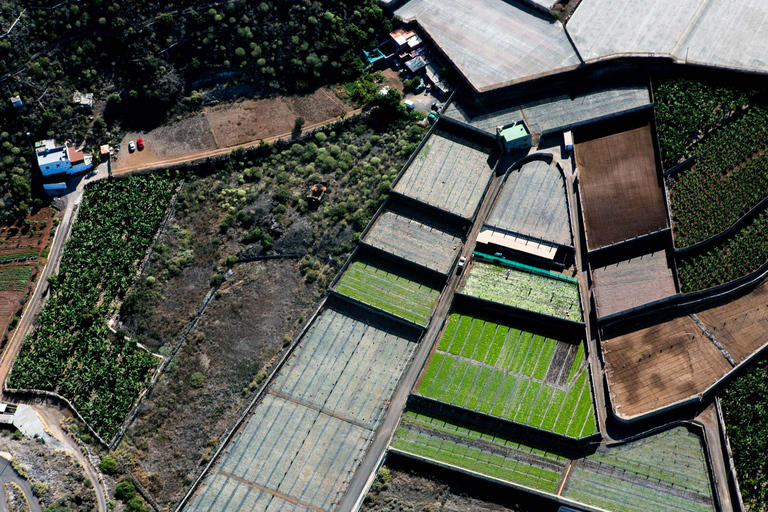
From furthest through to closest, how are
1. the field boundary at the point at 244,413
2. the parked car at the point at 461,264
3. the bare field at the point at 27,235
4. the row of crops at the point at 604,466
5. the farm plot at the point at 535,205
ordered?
the bare field at the point at 27,235
the farm plot at the point at 535,205
the parked car at the point at 461,264
the field boundary at the point at 244,413
the row of crops at the point at 604,466

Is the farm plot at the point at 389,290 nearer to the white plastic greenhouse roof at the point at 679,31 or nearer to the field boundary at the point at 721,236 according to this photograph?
the field boundary at the point at 721,236

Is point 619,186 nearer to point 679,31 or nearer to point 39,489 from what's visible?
point 679,31

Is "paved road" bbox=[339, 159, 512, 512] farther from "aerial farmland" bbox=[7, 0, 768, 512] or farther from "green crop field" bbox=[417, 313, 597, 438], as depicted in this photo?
"green crop field" bbox=[417, 313, 597, 438]

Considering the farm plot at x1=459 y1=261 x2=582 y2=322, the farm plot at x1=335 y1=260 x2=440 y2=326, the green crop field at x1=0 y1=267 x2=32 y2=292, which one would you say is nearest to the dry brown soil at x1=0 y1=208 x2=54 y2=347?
the green crop field at x1=0 y1=267 x2=32 y2=292

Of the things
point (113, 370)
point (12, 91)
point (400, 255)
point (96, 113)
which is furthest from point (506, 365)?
point (12, 91)

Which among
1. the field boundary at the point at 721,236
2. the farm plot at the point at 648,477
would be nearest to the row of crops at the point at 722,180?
the field boundary at the point at 721,236

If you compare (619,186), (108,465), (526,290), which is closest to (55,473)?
(108,465)
